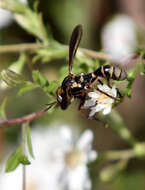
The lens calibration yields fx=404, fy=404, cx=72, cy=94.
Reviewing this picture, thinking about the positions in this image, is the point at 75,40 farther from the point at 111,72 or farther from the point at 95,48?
the point at 95,48

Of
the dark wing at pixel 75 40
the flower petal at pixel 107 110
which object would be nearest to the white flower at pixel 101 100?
the flower petal at pixel 107 110

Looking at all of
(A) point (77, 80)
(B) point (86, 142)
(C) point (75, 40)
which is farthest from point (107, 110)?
(B) point (86, 142)

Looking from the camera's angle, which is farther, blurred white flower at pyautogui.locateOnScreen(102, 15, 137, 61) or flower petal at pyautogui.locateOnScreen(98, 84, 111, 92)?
blurred white flower at pyautogui.locateOnScreen(102, 15, 137, 61)

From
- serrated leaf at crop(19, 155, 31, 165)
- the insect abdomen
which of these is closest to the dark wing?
the insect abdomen

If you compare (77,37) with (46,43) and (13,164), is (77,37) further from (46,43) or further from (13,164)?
(13,164)

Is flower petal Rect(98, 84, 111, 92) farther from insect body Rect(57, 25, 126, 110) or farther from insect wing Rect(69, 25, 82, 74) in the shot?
insect wing Rect(69, 25, 82, 74)
